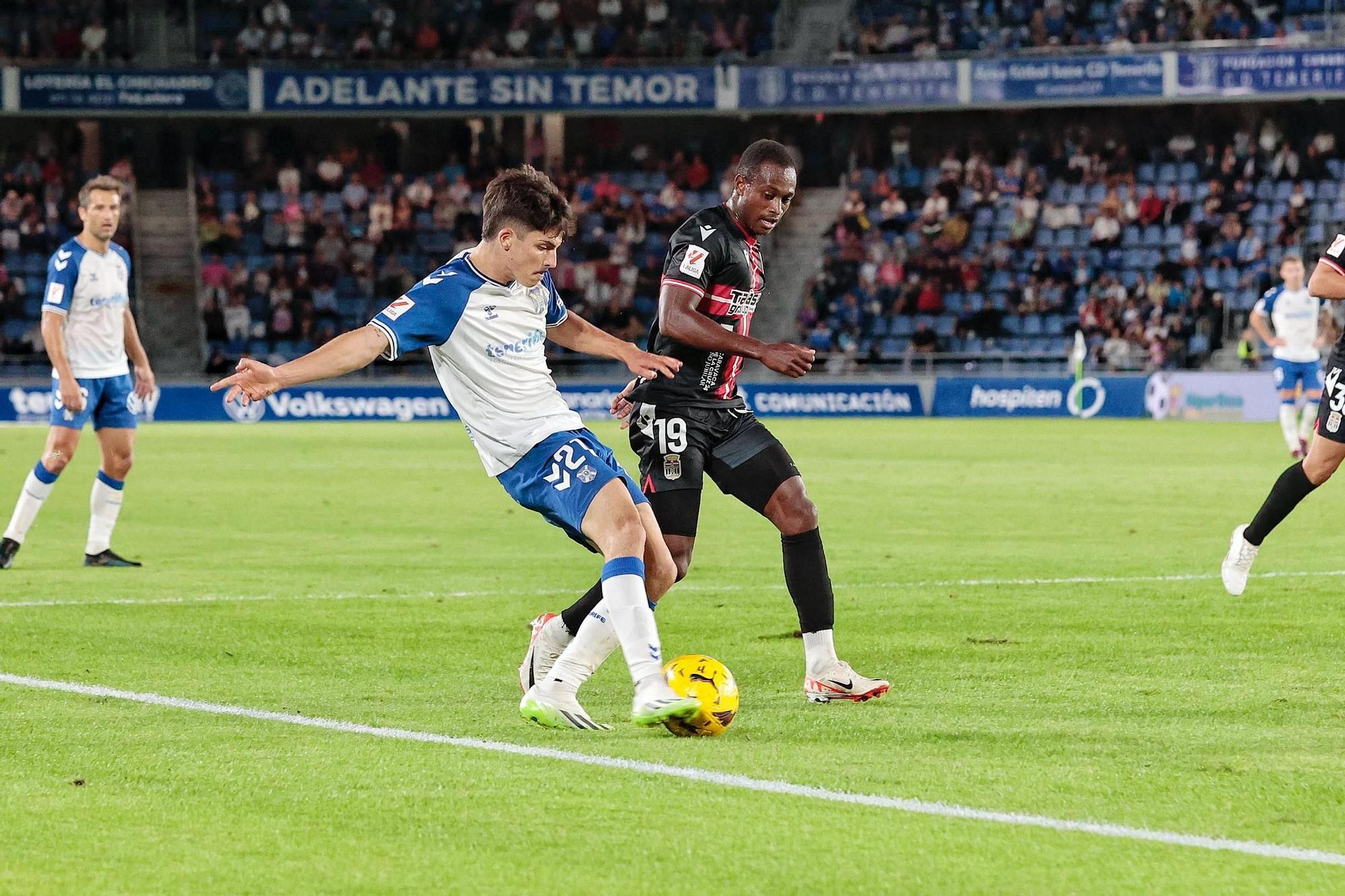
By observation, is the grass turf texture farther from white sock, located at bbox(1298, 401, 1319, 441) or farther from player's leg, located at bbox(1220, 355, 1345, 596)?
white sock, located at bbox(1298, 401, 1319, 441)

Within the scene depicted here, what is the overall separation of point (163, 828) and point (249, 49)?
37.3 metres

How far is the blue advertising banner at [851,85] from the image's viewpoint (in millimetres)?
37281

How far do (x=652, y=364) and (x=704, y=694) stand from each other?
49.0 inches

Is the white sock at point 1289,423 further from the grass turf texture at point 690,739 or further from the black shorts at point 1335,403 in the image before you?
the black shorts at point 1335,403

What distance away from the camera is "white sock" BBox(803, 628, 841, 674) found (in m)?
6.93

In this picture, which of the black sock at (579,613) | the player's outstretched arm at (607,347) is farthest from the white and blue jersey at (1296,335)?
the black sock at (579,613)

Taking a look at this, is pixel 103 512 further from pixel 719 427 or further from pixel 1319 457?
pixel 1319 457

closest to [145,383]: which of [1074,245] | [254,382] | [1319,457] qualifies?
[254,382]

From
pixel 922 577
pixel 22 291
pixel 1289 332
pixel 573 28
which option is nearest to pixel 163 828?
pixel 922 577

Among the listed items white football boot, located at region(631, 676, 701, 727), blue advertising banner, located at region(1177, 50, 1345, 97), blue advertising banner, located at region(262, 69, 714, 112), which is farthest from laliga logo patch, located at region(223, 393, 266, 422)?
white football boot, located at region(631, 676, 701, 727)

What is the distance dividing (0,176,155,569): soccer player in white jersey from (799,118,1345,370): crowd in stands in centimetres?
2313

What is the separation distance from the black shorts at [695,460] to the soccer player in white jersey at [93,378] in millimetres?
5669

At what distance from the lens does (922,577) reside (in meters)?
11.2

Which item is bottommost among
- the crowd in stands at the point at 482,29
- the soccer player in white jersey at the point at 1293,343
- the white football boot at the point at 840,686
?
the soccer player in white jersey at the point at 1293,343
